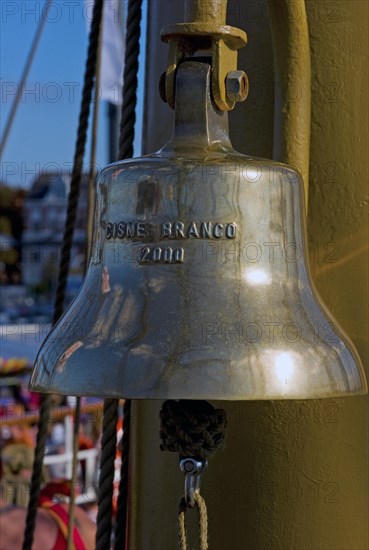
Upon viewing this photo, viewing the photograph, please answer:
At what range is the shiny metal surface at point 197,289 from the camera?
0.69m

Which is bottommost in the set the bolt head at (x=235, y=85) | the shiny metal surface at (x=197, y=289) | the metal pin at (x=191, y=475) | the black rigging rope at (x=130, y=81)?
the metal pin at (x=191, y=475)

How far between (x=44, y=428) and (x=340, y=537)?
0.45 metres

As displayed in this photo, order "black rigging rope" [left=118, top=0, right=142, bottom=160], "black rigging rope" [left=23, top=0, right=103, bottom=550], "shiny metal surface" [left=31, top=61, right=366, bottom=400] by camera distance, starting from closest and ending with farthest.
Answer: "shiny metal surface" [left=31, top=61, right=366, bottom=400], "black rigging rope" [left=118, top=0, right=142, bottom=160], "black rigging rope" [left=23, top=0, right=103, bottom=550]

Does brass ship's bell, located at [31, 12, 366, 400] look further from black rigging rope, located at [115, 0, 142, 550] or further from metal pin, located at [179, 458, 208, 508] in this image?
black rigging rope, located at [115, 0, 142, 550]

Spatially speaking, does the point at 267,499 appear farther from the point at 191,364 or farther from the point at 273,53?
Answer: the point at 273,53

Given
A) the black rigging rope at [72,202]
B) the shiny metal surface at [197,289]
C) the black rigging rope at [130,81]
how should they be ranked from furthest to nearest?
the black rigging rope at [72,202]
the black rigging rope at [130,81]
the shiny metal surface at [197,289]

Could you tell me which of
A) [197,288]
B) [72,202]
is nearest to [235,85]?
[197,288]

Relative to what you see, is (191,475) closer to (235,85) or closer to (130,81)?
(235,85)

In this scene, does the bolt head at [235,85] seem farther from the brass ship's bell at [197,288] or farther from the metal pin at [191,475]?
the metal pin at [191,475]

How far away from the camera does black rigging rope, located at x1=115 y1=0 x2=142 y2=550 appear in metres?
1.02

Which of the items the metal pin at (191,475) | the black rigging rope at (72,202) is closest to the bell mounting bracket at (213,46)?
the metal pin at (191,475)

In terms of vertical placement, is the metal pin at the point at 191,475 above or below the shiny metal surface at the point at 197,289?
below

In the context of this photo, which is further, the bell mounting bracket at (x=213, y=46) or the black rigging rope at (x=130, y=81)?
the black rigging rope at (x=130, y=81)

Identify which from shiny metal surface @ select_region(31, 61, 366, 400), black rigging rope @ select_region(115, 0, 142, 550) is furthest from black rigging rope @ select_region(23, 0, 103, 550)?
shiny metal surface @ select_region(31, 61, 366, 400)
